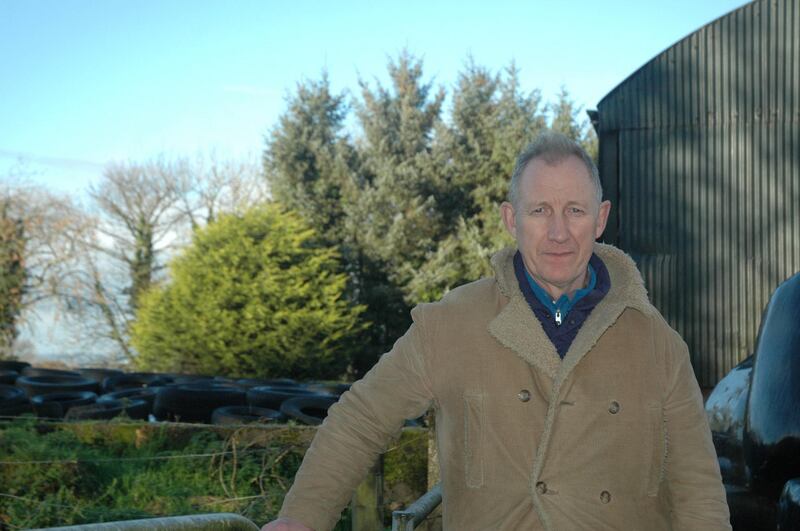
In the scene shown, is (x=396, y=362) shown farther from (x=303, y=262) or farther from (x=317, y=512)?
(x=303, y=262)

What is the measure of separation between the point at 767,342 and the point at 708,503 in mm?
2029

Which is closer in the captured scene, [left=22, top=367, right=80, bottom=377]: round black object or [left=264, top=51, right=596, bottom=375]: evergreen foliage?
[left=22, top=367, right=80, bottom=377]: round black object

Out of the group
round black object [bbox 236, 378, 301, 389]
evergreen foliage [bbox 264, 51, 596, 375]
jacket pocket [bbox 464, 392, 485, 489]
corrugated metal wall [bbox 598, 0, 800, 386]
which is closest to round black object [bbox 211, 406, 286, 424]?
round black object [bbox 236, 378, 301, 389]

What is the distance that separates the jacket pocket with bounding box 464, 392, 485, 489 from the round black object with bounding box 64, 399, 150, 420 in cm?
660

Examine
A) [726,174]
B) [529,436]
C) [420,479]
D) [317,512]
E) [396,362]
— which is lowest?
→ [420,479]

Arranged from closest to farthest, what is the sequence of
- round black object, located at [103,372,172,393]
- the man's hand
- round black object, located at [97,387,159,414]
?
the man's hand < round black object, located at [97,387,159,414] < round black object, located at [103,372,172,393]

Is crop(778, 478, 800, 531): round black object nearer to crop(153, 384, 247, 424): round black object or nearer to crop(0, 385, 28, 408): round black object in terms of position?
crop(153, 384, 247, 424): round black object

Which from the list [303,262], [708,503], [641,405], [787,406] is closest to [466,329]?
[641,405]

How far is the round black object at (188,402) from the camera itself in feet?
29.9

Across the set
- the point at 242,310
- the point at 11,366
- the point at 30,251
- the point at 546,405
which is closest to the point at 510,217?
the point at 546,405

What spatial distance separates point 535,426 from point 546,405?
0.18ft

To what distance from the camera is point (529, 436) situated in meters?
2.23

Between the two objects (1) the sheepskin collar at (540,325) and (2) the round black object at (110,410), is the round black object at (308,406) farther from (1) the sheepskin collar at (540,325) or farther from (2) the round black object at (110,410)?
(1) the sheepskin collar at (540,325)

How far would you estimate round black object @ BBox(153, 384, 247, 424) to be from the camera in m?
9.11
